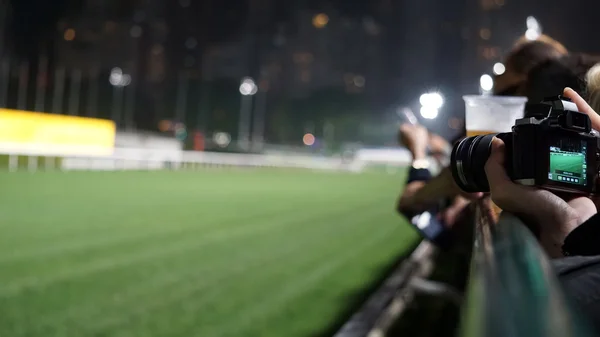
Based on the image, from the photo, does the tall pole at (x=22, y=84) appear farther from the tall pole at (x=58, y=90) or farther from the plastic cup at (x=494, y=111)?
the plastic cup at (x=494, y=111)

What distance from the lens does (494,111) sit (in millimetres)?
1757

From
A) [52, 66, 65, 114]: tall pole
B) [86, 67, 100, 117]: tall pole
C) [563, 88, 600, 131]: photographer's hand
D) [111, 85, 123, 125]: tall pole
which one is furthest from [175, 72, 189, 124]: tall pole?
[563, 88, 600, 131]: photographer's hand

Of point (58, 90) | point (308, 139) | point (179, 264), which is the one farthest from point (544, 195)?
point (308, 139)

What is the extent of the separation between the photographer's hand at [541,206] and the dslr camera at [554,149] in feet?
0.05

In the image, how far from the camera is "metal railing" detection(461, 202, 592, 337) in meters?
0.44

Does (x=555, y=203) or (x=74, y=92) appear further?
(x=74, y=92)

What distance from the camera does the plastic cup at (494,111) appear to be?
1.72 metres

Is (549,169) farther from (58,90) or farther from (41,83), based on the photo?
(58,90)

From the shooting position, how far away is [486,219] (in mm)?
1256

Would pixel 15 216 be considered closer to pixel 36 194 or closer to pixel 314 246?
pixel 36 194

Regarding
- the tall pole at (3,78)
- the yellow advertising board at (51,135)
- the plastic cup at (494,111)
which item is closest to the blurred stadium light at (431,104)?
the plastic cup at (494,111)

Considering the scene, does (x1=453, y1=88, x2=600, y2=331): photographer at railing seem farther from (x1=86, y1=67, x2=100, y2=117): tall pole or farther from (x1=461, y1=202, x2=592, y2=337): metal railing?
(x1=86, y1=67, x2=100, y2=117): tall pole

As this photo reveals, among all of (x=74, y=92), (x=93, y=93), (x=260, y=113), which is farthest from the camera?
(x=260, y=113)

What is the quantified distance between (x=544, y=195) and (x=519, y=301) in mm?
752
